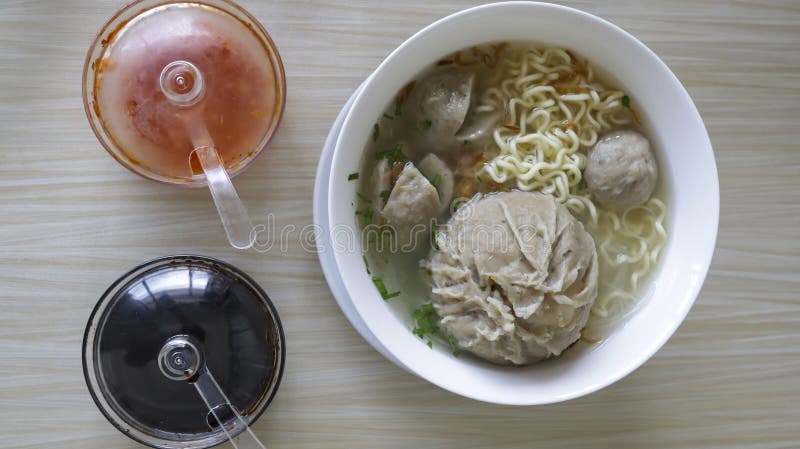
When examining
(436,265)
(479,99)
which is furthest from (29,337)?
(479,99)

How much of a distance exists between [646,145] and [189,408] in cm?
124

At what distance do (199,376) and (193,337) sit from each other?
0.09 meters

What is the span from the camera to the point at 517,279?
60.7 inches

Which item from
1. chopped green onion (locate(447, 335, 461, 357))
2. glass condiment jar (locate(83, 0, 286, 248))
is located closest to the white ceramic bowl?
chopped green onion (locate(447, 335, 461, 357))

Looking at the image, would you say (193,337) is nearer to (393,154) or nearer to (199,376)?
(199,376)

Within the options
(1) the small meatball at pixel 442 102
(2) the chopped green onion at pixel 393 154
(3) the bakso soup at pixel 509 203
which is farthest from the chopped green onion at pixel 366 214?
(1) the small meatball at pixel 442 102

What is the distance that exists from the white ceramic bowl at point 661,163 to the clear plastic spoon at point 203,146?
8.0 inches

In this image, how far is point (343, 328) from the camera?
1.75m

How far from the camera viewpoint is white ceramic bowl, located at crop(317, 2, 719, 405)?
4.85ft

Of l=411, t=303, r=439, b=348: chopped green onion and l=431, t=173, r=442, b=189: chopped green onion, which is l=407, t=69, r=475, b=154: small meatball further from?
l=411, t=303, r=439, b=348: chopped green onion

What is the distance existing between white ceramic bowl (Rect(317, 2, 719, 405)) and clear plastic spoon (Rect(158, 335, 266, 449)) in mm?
350

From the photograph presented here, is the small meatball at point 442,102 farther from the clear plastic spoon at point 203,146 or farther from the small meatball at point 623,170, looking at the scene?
the clear plastic spoon at point 203,146

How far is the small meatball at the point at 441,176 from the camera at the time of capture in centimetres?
169

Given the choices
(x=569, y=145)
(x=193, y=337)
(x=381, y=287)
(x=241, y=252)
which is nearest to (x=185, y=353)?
(x=193, y=337)
